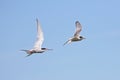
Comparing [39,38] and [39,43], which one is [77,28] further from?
[39,43]

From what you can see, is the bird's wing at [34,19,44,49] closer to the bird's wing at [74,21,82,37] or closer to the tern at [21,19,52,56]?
the tern at [21,19,52,56]

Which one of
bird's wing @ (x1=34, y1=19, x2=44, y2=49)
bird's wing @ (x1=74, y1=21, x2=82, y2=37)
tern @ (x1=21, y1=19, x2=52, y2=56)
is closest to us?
tern @ (x1=21, y1=19, x2=52, y2=56)

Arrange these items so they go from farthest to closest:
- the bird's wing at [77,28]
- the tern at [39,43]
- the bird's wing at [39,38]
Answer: the bird's wing at [77,28]
the bird's wing at [39,38]
the tern at [39,43]

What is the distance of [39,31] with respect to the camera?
4191 centimetres

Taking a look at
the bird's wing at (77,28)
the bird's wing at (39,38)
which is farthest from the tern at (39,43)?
the bird's wing at (77,28)

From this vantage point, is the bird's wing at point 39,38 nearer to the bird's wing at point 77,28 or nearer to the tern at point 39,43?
the tern at point 39,43

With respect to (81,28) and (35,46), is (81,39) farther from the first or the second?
(35,46)

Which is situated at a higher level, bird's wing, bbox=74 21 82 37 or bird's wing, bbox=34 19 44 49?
bird's wing, bbox=74 21 82 37

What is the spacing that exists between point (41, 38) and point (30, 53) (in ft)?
11.9

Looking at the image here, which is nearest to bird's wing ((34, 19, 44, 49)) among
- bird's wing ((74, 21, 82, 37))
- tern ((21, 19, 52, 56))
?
tern ((21, 19, 52, 56))

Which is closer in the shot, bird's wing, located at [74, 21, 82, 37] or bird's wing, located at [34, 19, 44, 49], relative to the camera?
bird's wing, located at [34, 19, 44, 49]

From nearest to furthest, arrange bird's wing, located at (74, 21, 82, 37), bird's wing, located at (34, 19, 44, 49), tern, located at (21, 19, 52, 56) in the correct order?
tern, located at (21, 19, 52, 56), bird's wing, located at (34, 19, 44, 49), bird's wing, located at (74, 21, 82, 37)

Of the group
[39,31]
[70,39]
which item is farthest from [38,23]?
[70,39]

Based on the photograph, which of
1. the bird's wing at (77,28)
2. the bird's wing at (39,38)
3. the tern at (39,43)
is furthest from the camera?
the bird's wing at (77,28)
